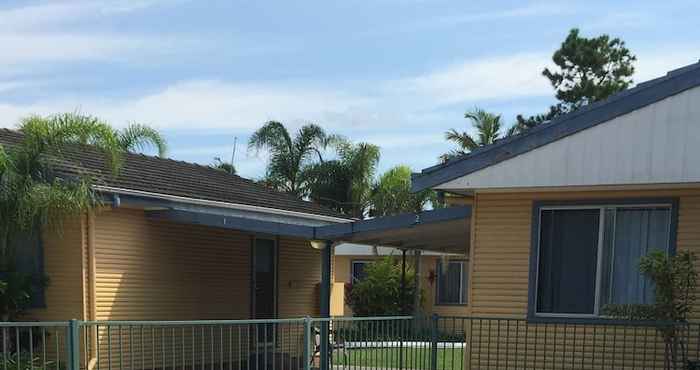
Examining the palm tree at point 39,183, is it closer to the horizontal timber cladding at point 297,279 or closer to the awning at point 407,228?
the awning at point 407,228

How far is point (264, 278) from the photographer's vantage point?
1504 centimetres

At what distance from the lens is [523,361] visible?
9.30 metres

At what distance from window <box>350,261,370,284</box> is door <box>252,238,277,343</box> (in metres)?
9.02

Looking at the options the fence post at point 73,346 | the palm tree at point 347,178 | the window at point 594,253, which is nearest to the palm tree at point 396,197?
the palm tree at point 347,178

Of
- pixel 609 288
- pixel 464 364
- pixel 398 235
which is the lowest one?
pixel 464 364

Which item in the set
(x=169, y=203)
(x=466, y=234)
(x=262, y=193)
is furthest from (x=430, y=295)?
(x=169, y=203)

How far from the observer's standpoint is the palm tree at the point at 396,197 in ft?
85.4

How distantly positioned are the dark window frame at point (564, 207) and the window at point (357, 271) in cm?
1474

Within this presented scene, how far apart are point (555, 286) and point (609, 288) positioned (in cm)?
62

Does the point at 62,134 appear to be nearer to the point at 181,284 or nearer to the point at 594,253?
the point at 181,284

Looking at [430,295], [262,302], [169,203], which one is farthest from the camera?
[430,295]

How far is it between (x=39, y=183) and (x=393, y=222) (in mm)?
4861

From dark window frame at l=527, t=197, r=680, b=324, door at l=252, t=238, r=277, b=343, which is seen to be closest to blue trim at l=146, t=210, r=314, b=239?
door at l=252, t=238, r=277, b=343

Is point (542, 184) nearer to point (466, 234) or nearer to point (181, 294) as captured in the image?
point (466, 234)
